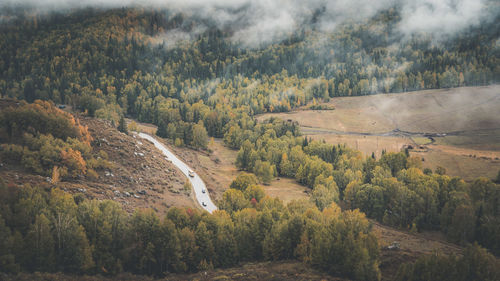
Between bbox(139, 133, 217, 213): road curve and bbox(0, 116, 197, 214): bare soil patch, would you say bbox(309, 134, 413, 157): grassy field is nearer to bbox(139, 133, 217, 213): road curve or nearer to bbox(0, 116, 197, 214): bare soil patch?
bbox(139, 133, 217, 213): road curve

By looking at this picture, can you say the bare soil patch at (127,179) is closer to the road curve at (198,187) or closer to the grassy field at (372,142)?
the road curve at (198,187)

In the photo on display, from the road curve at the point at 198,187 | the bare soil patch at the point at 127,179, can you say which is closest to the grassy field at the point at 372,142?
the road curve at the point at 198,187

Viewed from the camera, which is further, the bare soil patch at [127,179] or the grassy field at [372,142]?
the grassy field at [372,142]

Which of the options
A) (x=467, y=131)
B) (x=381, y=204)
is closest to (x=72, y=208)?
(x=381, y=204)

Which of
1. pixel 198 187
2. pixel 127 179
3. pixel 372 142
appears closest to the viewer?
pixel 127 179

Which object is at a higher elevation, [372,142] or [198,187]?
[372,142]

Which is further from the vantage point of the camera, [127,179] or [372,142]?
[372,142]

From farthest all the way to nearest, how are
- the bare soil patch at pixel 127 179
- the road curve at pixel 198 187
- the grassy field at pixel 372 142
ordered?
the grassy field at pixel 372 142 < the road curve at pixel 198 187 < the bare soil patch at pixel 127 179

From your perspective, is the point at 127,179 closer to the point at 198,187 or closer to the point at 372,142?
the point at 198,187

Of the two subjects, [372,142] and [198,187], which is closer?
[198,187]

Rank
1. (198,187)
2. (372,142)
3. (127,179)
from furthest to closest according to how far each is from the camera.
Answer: (372,142)
(198,187)
(127,179)

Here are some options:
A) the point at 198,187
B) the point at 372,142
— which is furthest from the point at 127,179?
the point at 372,142

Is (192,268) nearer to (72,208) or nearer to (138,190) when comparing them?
(72,208)

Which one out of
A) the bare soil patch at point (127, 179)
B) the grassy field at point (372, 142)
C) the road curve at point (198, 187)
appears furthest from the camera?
the grassy field at point (372, 142)
